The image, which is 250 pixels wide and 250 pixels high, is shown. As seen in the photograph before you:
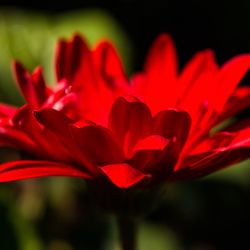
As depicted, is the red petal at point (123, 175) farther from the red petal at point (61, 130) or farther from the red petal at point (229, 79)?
the red petal at point (229, 79)

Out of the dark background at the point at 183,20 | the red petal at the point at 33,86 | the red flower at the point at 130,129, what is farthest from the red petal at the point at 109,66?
the dark background at the point at 183,20

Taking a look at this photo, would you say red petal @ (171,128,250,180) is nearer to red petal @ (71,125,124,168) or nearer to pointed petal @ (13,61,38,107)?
red petal @ (71,125,124,168)

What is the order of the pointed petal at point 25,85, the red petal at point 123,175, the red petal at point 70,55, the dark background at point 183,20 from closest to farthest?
the red petal at point 123,175, the pointed petal at point 25,85, the red petal at point 70,55, the dark background at point 183,20

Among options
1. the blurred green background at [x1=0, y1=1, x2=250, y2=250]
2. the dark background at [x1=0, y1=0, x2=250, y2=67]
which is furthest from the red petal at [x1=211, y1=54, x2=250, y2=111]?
the dark background at [x1=0, y1=0, x2=250, y2=67]

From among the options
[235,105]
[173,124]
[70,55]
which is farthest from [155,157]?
[70,55]

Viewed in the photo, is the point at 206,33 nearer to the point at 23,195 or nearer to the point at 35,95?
the point at 23,195

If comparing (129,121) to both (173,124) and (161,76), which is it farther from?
(161,76)
